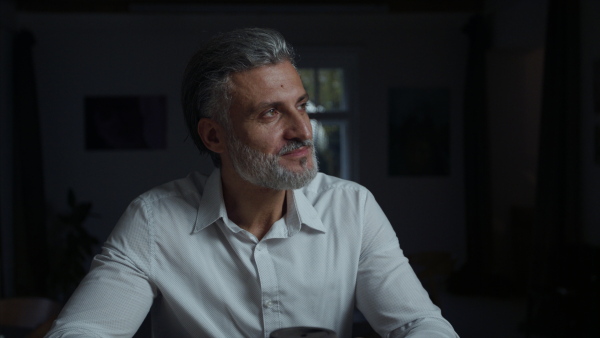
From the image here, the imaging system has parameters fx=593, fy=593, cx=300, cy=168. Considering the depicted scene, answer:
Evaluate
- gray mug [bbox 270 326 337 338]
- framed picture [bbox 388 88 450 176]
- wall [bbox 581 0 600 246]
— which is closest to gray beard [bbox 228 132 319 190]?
gray mug [bbox 270 326 337 338]

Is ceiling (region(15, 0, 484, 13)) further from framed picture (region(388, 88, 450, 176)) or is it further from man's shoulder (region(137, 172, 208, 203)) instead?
man's shoulder (region(137, 172, 208, 203))

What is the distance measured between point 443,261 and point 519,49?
13.6 ft

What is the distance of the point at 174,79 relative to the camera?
6355 millimetres

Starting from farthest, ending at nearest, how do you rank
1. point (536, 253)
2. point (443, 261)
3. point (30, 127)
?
point (30, 127) → point (536, 253) → point (443, 261)

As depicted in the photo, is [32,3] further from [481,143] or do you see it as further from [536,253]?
[536,253]

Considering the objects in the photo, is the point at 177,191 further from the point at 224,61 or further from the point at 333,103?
the point at 333,103

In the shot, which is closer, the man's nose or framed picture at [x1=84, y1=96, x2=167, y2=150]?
the man's nose

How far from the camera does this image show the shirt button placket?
1.37 meters

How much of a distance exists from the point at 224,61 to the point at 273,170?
0.28 m

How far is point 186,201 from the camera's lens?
1463 mm

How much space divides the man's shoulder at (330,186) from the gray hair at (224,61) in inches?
10.8

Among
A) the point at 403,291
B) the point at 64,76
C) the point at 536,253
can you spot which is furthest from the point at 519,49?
the point at 403,291

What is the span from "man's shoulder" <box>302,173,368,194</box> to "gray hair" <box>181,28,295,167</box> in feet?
0.90

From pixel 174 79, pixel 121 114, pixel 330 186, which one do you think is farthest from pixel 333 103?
pixel 330 186
